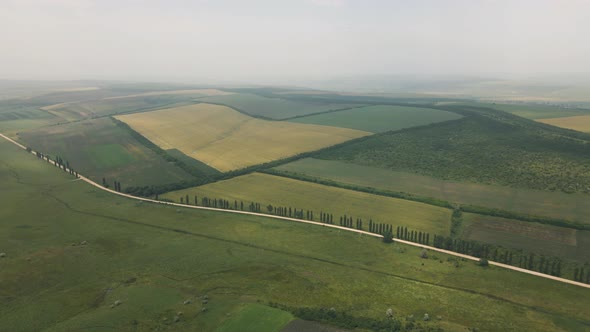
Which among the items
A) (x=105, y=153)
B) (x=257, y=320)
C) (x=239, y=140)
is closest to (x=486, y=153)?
(x=239, y=140)

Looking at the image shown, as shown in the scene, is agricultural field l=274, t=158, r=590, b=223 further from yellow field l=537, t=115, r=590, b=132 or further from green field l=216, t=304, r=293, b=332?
yellow field l=537, t=115, r=590, b=132

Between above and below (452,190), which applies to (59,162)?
below

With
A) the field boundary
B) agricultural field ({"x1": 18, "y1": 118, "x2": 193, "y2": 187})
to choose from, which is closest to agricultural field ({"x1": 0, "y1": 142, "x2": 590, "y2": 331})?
the field boundary

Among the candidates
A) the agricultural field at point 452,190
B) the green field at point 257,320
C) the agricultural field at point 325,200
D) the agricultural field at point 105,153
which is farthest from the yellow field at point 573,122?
the green field at point 257,320

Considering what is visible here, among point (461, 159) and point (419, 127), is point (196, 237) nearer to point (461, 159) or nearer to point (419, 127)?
point (461, 159)

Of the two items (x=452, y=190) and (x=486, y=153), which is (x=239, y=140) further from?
(x=486, y=153)

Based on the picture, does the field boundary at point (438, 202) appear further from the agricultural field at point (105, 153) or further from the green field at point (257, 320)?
the green field at point (257, 320)
